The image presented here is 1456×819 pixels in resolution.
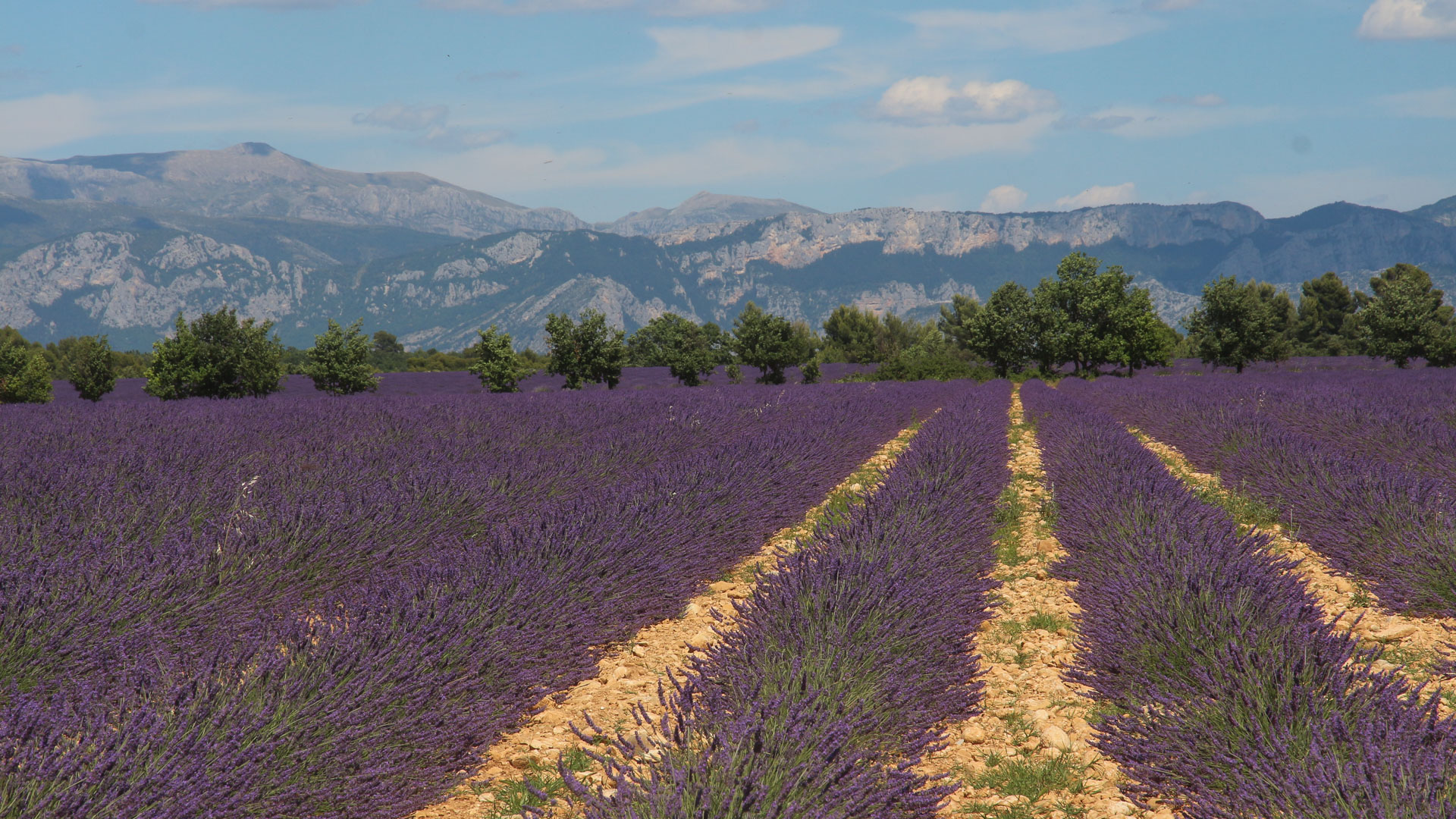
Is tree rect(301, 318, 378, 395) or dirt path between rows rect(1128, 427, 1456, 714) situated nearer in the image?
dirt path between rows rect(1128, 427, 1456, 714)

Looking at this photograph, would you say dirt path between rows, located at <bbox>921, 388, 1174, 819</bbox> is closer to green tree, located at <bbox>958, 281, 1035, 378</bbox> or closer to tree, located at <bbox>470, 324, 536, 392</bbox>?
tree, located at <bbox>470, 324, 536, 392</bbox>

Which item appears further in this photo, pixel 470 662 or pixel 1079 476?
pixel 1079 476

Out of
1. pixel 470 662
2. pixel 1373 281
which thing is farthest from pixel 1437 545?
pixel 1373 281

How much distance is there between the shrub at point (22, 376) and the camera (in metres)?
20.4

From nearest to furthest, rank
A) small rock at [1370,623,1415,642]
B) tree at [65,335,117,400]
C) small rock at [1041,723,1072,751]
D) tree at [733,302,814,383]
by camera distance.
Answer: small rock at [1041,723,1072,751] → small rock at [1370,623,1415,642] → tree at [65,335,117,400] → tree at [733,302,814,383]

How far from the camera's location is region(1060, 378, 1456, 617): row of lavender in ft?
15.1

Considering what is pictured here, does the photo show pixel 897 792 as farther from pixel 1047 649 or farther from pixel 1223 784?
pixel 1047 649

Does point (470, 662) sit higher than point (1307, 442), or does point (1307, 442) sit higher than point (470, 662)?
point (1307, 442)

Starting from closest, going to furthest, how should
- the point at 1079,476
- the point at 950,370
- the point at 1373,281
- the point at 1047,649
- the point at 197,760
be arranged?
1. the point at 197,760
2. the point at 1047,649
3. the point at 1079,476
4. the point at 950,370
5. the point at 1373,281

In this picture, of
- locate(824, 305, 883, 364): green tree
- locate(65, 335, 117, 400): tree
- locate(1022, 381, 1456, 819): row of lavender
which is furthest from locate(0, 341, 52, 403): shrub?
locate(824, 305, 883, 364): green tree

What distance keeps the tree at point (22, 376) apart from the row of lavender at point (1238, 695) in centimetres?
2549

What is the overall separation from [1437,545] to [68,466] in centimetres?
953

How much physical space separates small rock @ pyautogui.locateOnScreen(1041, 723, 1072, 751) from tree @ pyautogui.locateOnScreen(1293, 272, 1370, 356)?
65.5 m

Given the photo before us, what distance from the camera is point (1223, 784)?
2480 millimetres
